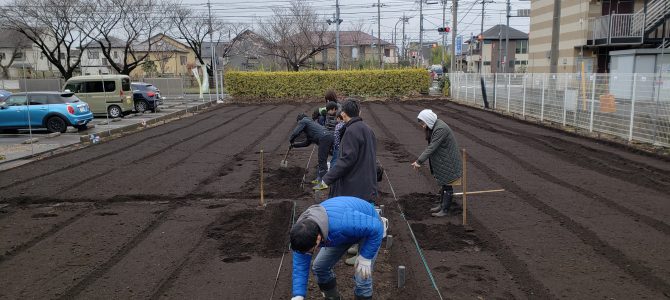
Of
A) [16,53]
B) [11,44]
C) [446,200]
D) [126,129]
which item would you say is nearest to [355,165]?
[446,200]

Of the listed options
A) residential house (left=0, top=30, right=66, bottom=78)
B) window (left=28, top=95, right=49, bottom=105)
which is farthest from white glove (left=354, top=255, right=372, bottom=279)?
residential house (left=0, top=30, right=66, bottom=78)

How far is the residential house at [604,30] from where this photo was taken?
22875 millimetres

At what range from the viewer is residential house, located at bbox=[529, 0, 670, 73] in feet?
75.0

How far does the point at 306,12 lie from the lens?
159 feet

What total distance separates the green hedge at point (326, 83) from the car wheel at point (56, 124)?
16122 millimetres

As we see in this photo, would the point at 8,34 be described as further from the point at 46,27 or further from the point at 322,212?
the point at 322,212

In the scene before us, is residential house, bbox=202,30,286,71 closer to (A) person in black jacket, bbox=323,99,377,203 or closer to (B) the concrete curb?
(B) the concrete curb

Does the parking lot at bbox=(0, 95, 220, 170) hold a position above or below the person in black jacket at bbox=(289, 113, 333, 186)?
below

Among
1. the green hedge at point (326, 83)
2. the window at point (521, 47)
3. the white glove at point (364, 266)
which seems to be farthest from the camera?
the window at point (521, 47)

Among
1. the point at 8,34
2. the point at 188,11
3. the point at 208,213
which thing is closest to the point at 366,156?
the point at 208,213

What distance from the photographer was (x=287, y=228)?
5.76m

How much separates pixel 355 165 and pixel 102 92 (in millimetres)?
18451

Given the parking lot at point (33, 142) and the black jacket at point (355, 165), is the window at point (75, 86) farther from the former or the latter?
the black jacket at point (355, 165)

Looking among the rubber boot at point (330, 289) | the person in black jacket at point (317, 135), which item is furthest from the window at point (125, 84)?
the rubber boot at point (330, 289)
